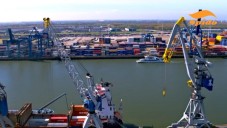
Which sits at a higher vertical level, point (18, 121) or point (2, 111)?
point (2, 111)

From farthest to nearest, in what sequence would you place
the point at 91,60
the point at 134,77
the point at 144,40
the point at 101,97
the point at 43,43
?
the point at 144,40 → the point at 43,43 → the point at 91,60 → the point at 134,77 → the point at 101,97

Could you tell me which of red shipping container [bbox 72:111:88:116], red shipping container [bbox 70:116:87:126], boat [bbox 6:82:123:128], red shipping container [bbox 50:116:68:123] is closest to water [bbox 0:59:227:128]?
boat [bbox 6:82:123:128]

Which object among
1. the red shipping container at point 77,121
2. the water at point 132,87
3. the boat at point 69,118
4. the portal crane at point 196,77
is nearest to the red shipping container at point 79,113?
the boat at point 69,118

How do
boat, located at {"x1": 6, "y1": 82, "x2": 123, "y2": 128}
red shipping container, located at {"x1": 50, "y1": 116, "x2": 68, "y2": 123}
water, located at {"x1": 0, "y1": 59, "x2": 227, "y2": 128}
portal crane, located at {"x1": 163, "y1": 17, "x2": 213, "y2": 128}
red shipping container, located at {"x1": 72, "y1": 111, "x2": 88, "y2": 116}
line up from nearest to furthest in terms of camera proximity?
portal crane, located at {"x1": 163, "y1": 17, "x2": 213, "y2": 128} → boat, located at {"x1": 6, "y1": 82, "x2": 123, "y2": 128} → red shipping container, located at {"x1": 50, "y1": 116, "x2": 68, "y2": 123} → red shipping container, located at {"x1": 72, "y1": 111, "x2": 88, "y2": 116} → water, located at {"x1": 0, "y1": 59, "x2": 227, "y2": 128}

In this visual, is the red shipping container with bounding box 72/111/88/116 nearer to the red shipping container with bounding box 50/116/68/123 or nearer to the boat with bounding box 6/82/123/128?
the boat with bounding box 6/82/123/128

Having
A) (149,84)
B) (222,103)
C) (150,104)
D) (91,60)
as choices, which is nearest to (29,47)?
(91,60)

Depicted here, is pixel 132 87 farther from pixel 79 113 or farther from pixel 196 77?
pixel 196 77

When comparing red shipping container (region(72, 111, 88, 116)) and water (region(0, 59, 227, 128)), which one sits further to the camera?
water (region(0, 59, 227, 128))

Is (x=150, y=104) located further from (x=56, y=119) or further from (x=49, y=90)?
(x=49, y=90)

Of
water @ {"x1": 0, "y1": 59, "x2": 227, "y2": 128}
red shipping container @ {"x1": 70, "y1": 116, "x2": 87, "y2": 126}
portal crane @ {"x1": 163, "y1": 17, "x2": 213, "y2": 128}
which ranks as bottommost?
water @ {"x1": 0, "y1": 59, "x2": 227, "y2": 128}
